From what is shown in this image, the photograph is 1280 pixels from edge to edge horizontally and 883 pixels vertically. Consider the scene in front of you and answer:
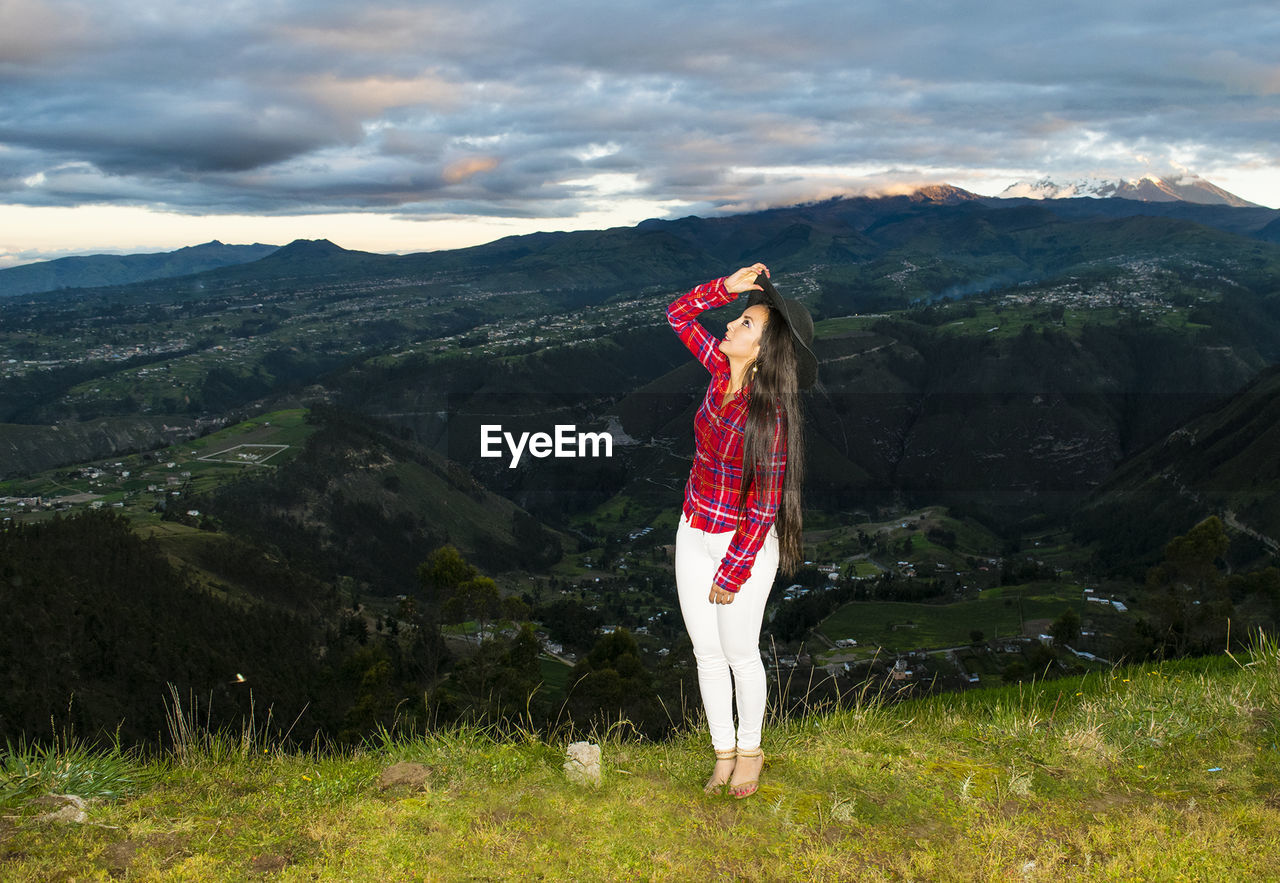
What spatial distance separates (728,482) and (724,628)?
3.42ft

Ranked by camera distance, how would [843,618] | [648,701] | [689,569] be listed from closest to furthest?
[689,569]
[648,701]
[843,618]

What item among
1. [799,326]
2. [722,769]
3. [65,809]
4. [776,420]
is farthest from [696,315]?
[65,809]

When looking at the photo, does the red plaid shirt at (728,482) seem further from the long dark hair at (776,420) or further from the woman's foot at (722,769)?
the woman's foot at (722,769)

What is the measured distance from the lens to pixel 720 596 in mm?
5180

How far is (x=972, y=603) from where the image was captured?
10869 centimetres

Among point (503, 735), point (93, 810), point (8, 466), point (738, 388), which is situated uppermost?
point (738, 388)

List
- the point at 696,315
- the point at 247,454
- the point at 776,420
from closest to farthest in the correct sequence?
the point at 776,420
the point at 696,315
the point at 247,454

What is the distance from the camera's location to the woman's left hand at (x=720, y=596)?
5164 mm

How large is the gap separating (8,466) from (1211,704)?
807 feet

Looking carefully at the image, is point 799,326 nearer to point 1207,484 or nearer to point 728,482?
point 728,482

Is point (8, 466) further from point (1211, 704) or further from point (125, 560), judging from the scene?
point (1211, 704)

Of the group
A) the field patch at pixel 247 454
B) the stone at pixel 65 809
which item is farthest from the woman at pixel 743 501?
the field patch at pixel 247 454

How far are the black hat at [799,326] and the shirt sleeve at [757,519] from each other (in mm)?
407

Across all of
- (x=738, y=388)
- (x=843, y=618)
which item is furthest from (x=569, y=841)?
(x=843, y=618)
